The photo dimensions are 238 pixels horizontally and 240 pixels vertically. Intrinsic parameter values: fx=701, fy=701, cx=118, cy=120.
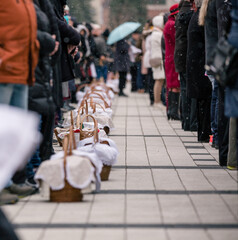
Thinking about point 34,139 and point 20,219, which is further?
point 20,219

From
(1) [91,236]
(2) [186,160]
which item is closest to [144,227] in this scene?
(1) [91,236]

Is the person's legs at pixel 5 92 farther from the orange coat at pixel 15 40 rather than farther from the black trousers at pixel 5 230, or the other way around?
the black trousers at pixel 5 230

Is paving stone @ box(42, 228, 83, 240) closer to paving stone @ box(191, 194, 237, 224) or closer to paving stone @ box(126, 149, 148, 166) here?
paving stone @ box(191, 194, 237, 224)

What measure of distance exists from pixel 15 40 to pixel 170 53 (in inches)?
284

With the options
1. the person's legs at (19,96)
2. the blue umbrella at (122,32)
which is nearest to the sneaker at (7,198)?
the person's legs at (19,96)

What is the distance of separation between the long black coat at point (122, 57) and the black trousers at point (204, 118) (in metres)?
10.7

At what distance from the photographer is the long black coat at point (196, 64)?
9.42m

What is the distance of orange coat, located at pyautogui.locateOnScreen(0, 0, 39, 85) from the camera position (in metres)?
5.74

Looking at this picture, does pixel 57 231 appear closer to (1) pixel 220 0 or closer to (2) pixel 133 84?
(1) pixel 220 0

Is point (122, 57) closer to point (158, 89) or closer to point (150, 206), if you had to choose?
point (158, 89)

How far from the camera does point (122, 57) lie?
21.2m

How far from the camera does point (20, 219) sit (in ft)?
18.2

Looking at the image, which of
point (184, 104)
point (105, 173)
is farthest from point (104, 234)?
point (184, 104)

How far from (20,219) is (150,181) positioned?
198 centimetres
